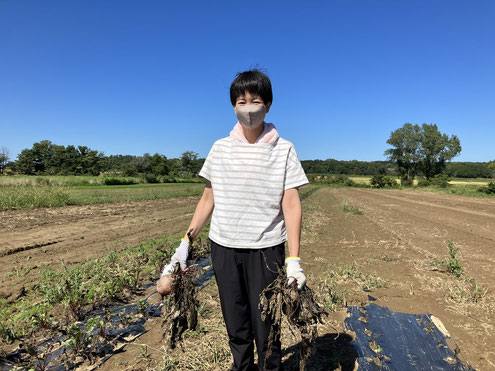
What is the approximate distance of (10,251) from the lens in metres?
5.69

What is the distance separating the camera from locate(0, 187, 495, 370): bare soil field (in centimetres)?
243

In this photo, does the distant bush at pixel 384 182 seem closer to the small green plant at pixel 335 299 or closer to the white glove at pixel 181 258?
the small green plant at pixel 335 299

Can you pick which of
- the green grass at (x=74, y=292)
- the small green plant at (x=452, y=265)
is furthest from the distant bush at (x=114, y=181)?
the small green plant at (x=452, y=265)

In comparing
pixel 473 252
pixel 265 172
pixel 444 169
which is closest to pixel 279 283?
pixel 265 172

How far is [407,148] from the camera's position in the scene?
2064 inches

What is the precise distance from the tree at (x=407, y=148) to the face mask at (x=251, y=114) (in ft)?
188

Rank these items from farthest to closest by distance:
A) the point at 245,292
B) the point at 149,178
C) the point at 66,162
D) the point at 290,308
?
1. the point at 66,162
2. the point at 149,178
3. the point at 245,292
4. the point at 290,308

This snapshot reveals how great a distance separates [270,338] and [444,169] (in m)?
59.4

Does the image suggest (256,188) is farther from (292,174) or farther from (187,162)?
(187,162)

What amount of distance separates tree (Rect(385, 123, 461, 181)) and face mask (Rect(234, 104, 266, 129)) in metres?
55.8

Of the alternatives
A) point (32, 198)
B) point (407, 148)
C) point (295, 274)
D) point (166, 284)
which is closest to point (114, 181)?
point (32, 198)

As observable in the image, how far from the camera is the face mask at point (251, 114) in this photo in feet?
5.06

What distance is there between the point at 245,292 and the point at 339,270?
10.8ft

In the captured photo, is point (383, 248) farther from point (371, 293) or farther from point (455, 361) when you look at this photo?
point (455, 361)
